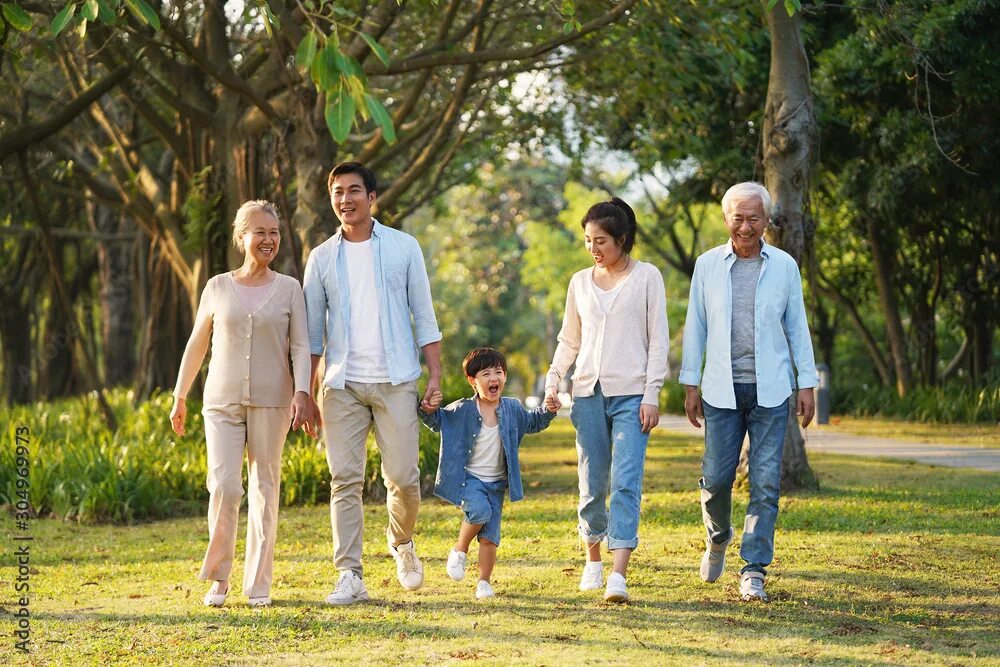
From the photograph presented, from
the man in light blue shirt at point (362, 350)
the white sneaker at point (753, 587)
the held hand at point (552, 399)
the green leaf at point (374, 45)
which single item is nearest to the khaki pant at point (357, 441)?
the man in light blue shirt at point (362, 350)

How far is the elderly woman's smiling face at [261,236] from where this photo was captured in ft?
21.1

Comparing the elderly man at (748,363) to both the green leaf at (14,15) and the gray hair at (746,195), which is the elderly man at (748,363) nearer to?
the gray hair at (746,195)

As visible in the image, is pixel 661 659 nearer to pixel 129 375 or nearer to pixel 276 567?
pixel 276 567

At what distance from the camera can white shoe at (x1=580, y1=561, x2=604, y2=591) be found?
265 inches

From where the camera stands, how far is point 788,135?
1058cm

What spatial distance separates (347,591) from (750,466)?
2040 millimetres

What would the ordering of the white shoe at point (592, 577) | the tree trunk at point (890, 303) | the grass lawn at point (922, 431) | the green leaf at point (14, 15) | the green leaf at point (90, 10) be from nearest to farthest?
the green leaf at point (90, 10), the green leaf at point (14, 15), the white shoe at point (592, 577), the grass lawn at point (922, 431), the tree trunk at point (890, 303)

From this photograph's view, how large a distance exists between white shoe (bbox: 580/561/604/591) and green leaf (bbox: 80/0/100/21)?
350 cm

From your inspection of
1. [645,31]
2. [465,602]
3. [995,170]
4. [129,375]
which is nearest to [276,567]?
[465,602]

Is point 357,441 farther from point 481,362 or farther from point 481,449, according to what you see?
point 481,362

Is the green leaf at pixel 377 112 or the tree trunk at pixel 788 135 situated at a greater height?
the tree trunk at pixel 788 135

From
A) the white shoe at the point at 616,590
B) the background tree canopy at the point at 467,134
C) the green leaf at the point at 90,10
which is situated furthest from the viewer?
the background tree canopy at the point at 467,134

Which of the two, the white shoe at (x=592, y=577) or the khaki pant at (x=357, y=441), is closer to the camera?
the khaki pant at (x=357, y=441)

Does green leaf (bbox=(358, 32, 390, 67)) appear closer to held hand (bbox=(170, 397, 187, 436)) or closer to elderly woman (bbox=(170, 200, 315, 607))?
elderly woman (bbox=(170, 200, 315, 607))
